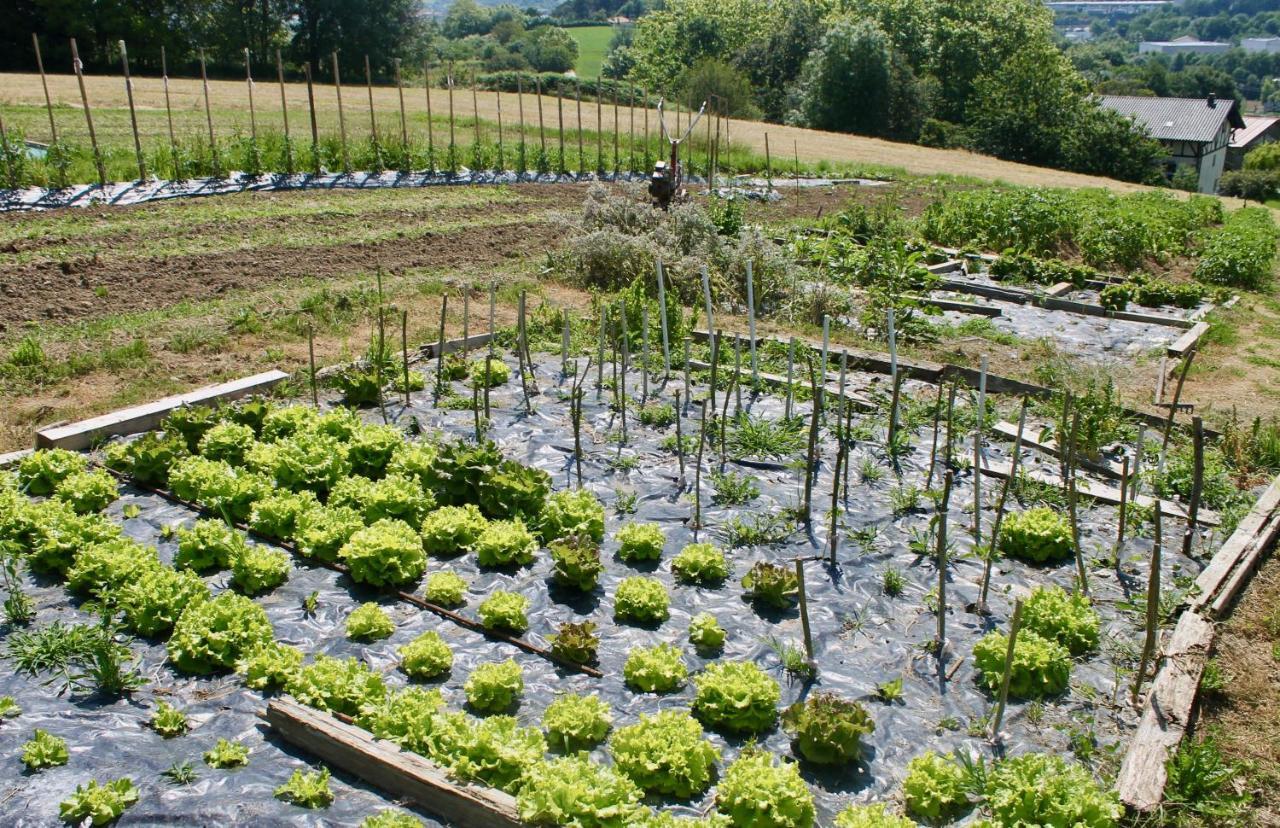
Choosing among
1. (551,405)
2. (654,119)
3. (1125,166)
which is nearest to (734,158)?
(654,119)

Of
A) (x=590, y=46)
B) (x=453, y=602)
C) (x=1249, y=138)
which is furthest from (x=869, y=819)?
(x=590, y=46)

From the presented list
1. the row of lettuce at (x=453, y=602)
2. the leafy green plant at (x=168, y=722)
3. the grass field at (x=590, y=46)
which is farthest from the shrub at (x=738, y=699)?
the grass field at (x=590, y=46)

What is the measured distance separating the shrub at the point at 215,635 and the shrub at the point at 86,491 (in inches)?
69.0

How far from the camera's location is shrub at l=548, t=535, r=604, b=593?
5527 millimetres

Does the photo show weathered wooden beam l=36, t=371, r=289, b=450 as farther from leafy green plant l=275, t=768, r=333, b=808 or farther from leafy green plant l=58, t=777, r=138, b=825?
leafy green plant l=275, t=768, r=333, b=808

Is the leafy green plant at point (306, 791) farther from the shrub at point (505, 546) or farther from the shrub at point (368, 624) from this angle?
the shrub at point (505, 546)

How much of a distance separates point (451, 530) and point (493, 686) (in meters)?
1.57

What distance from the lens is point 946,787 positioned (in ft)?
13.5

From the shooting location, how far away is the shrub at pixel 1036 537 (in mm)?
6094

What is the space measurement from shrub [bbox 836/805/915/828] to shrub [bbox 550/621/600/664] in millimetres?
1515

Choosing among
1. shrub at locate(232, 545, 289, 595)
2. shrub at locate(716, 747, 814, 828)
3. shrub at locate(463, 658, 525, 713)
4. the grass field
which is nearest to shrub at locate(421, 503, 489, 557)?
shrub at locate(232, 545, 289, 595)

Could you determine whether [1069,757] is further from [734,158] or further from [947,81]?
[947,81]

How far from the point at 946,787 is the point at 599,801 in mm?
1432

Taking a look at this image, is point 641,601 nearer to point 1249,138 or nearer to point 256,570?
point 256,570
